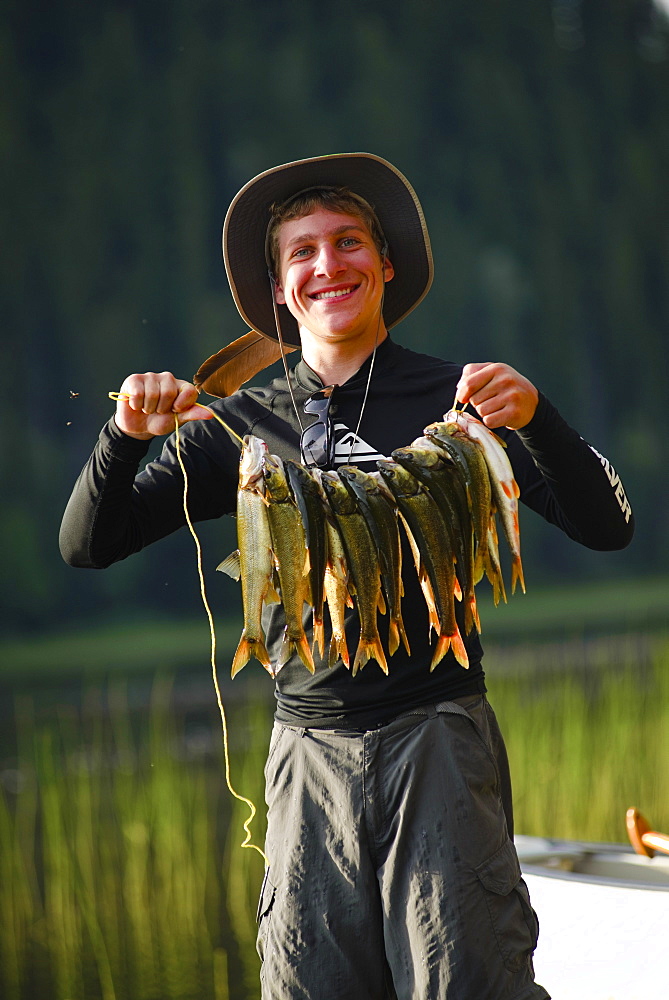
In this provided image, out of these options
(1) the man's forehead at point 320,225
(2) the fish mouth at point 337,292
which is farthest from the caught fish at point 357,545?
(1) the man's forehead at point 320,225

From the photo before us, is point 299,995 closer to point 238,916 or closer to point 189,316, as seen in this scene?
point 238,916

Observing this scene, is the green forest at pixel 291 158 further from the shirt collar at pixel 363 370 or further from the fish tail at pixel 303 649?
the fish tail at pixel 303 649

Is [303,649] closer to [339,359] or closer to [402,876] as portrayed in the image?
[402,876]

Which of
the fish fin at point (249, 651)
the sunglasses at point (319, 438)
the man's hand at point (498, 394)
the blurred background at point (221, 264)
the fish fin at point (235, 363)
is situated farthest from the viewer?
the blurred background at point (221, 264)

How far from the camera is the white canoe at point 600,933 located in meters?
2.29

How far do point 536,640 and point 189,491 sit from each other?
6810mm

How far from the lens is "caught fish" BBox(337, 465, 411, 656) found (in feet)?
4.29

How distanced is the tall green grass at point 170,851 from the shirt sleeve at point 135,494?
1724mm

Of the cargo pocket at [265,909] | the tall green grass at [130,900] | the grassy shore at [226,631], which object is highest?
the cargo pocket at [265,909]

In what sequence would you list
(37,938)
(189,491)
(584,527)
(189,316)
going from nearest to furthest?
1. (584,527)
2. (189,491)
3. (37,938)
4. (189,316)

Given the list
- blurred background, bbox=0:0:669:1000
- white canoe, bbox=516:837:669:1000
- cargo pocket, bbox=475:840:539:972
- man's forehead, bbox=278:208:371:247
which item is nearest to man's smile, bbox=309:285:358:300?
man's forehead, bbox=278:208:371:247

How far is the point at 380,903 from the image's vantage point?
134 cm

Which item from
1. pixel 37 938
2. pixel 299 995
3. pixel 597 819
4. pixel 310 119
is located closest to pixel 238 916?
pixel 37 938

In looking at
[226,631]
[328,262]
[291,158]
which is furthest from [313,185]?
[226,631]
